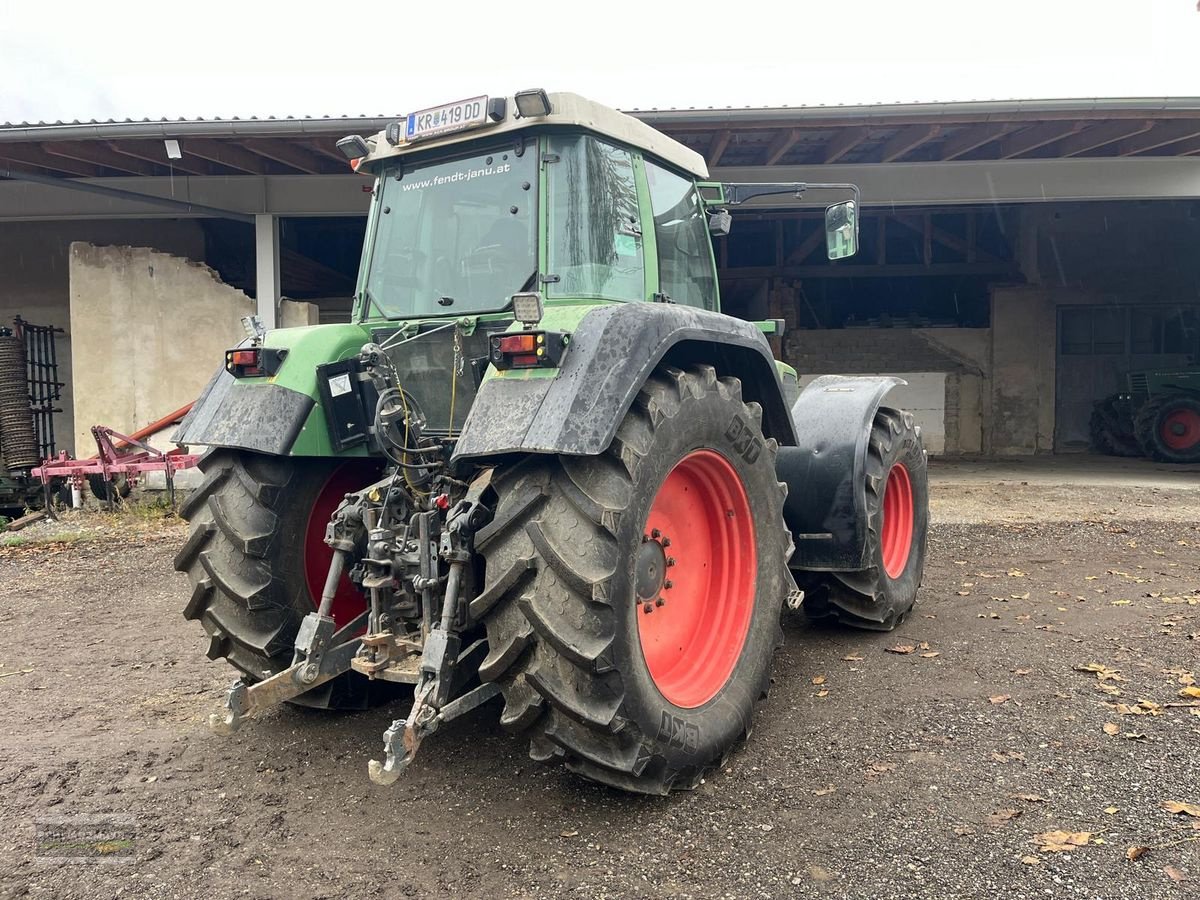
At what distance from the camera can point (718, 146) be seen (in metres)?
9.11

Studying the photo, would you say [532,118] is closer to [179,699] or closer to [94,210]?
[179,699]

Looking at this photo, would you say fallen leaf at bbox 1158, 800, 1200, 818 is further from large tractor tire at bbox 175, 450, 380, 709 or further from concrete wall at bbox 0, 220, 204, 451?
concrete wall at bbox 0, 220, 204, 451

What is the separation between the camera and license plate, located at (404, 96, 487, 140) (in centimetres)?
321

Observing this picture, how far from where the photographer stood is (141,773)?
307 cm

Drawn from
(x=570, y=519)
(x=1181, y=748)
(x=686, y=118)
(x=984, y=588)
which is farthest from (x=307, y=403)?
(x=686, y=118)

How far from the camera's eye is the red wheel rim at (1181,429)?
14.0 meters

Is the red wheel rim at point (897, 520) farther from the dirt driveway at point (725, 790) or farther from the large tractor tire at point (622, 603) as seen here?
the large tractor tire at point (622, 603)

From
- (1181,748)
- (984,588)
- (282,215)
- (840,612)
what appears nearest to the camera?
(1181,748)

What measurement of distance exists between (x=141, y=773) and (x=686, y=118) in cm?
712

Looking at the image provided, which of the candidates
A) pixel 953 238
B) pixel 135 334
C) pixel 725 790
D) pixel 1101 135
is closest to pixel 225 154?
pixel 135 334

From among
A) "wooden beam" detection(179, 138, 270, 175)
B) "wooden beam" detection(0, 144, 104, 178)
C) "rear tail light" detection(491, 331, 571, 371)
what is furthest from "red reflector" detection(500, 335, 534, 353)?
"wooden beam" detection(0, 144, 104, 178)

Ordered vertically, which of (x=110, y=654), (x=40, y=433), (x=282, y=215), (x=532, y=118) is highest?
(x=282, y=215)

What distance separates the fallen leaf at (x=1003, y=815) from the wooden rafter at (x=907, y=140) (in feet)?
25.5

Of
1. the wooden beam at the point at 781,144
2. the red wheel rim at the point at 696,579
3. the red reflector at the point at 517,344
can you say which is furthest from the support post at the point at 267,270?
the red reflector at the point at 517,344
